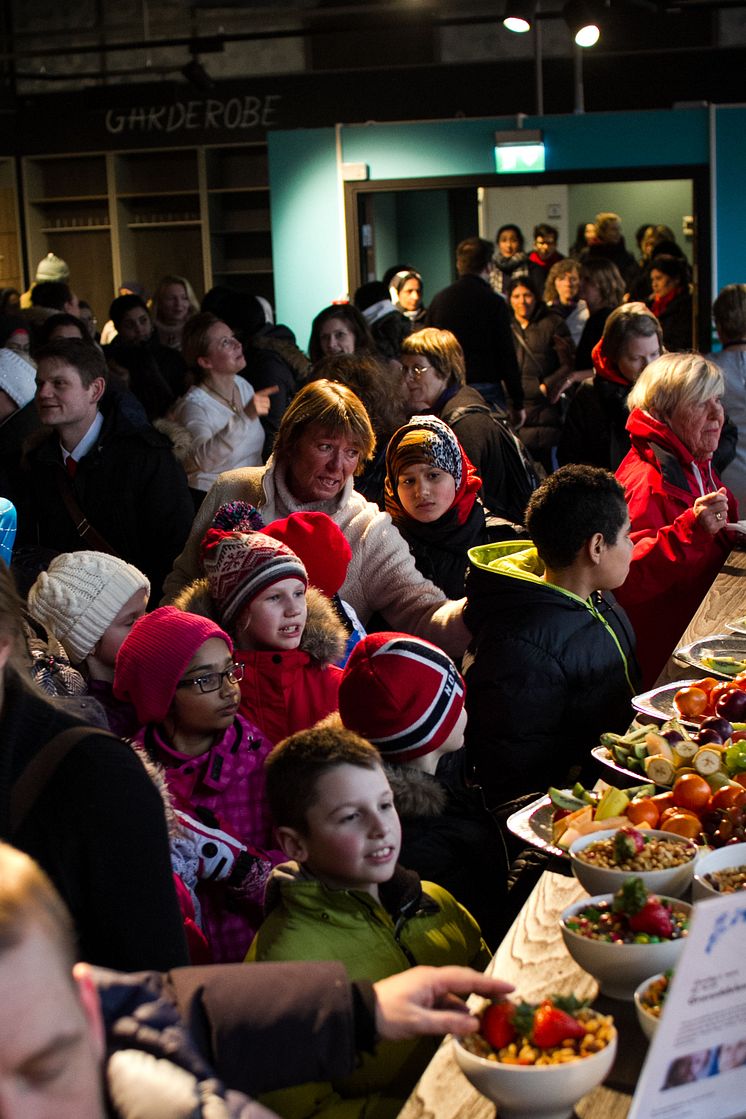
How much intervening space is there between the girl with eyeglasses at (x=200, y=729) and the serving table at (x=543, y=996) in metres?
0.82

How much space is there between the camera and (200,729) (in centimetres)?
259

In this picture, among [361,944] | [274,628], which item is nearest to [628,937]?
[361,944]

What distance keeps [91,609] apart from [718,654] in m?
1.36

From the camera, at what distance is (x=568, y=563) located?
2891 mm

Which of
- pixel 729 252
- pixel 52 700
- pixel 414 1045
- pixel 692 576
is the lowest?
pixel 414 1045

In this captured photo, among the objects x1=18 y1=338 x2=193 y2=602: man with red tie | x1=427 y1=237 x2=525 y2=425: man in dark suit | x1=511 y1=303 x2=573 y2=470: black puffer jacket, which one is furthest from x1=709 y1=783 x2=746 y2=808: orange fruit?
x1=511 y1=303 x2=573 y2=470: black puffer jacket

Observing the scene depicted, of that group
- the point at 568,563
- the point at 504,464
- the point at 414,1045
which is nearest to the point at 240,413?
the point at 504,464

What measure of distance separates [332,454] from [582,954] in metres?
2.24

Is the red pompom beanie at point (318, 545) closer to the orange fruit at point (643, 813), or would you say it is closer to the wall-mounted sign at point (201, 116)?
the orange fruit at point (643, 813)

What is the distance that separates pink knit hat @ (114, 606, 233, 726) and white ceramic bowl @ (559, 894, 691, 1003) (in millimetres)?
1201

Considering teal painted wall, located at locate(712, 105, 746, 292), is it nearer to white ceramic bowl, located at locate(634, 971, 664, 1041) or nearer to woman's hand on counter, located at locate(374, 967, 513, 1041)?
white ceramic bowl, located at locate(634, 971, 664, 1041)

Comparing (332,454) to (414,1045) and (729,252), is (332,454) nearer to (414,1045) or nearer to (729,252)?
(414,1045)

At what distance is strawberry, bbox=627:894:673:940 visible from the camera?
59.2 inches

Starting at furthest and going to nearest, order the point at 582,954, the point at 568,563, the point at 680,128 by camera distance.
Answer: the point at 680,128 < the point at 568,563 < the point at 582,954
